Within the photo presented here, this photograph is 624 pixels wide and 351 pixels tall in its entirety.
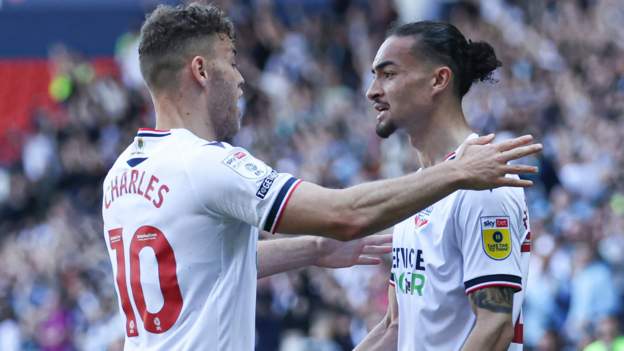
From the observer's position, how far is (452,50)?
5910mm

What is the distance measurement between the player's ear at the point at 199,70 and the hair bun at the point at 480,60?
1309 millimetres

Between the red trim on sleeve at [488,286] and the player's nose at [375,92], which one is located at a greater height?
the player's nose at [375,92]

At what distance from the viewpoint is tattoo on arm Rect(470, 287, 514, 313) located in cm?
532

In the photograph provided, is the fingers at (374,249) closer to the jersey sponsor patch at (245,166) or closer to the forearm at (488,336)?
the forearm at (488,336)

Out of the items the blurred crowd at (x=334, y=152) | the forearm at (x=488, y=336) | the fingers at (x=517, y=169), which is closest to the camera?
the fingers at (x=517, y=169)

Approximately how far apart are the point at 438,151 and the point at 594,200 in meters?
6.68

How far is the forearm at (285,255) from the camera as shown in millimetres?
6031

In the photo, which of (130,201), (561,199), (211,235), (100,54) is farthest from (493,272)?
(100,54)

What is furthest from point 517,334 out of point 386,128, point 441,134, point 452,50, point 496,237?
point 452,50

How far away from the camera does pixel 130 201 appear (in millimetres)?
5273

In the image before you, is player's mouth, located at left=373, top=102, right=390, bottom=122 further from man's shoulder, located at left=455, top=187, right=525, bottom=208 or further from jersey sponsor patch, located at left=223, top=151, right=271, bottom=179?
jersey sponsor patch, located at left=223, top=151, right=271, bottom=179

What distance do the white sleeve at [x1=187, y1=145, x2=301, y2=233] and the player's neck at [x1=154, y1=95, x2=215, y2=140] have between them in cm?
35

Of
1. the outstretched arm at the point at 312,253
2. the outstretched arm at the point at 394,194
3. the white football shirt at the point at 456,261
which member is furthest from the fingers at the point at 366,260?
the outstretched arm at the point at 394,194

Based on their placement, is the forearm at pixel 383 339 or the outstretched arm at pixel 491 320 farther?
the forearm at pixel 383 339
